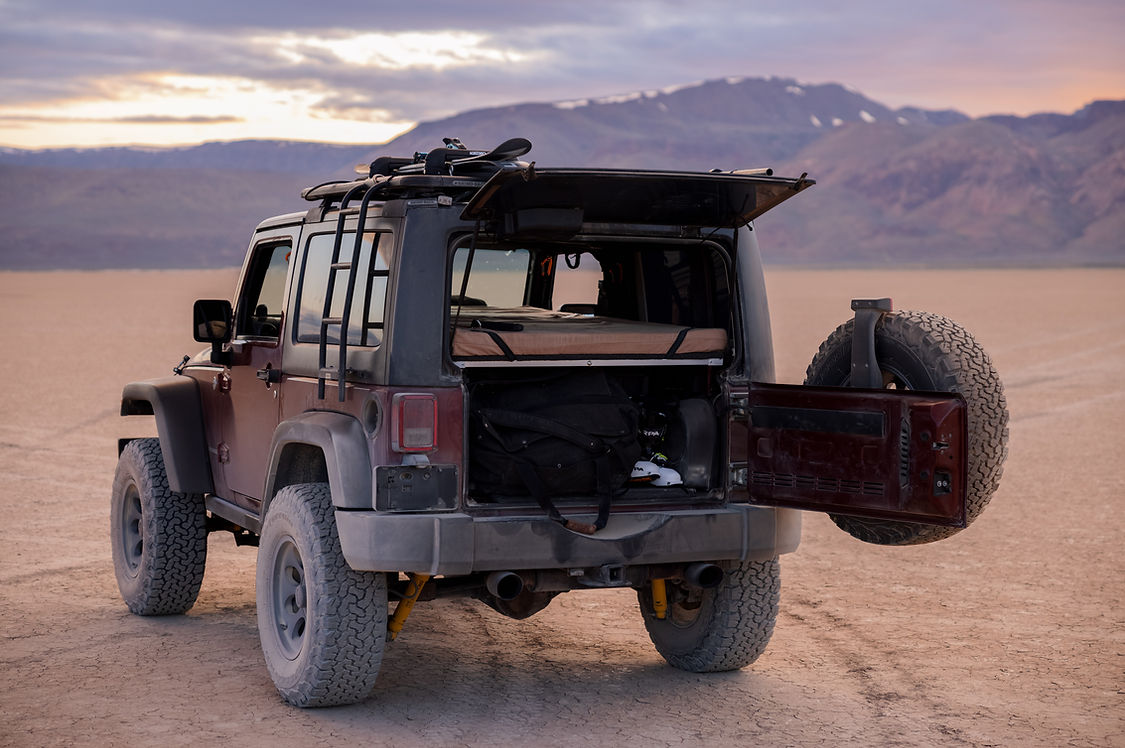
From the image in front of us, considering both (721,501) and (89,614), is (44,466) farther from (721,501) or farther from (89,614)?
(721,501)

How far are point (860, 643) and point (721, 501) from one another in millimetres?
1667

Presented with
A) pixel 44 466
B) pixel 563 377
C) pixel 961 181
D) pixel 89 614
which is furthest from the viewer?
pixel 961 181

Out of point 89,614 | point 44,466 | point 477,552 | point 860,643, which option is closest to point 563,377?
point 477,552

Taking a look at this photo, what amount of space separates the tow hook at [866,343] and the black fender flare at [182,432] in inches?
133

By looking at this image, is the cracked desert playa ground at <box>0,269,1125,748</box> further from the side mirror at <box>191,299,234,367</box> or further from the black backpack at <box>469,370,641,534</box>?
the side mirror at <box>191,299,234,367</box>

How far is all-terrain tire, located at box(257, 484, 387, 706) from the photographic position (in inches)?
219

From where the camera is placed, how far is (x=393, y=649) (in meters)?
6.96

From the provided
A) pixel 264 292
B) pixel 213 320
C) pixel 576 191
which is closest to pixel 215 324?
pixel 213 320

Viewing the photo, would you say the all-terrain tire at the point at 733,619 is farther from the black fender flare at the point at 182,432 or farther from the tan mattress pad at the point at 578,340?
the black fender flare at the point at 182,432

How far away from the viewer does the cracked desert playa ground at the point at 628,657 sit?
558 cm

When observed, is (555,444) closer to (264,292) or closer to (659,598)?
(659,598)

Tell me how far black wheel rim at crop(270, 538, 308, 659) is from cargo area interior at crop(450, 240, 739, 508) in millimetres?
856

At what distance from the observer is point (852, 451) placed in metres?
5.60

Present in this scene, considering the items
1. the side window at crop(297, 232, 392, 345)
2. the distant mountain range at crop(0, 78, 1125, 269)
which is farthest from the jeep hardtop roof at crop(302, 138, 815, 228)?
the distant mountain range at crop(0, 78, 1125, 269)
